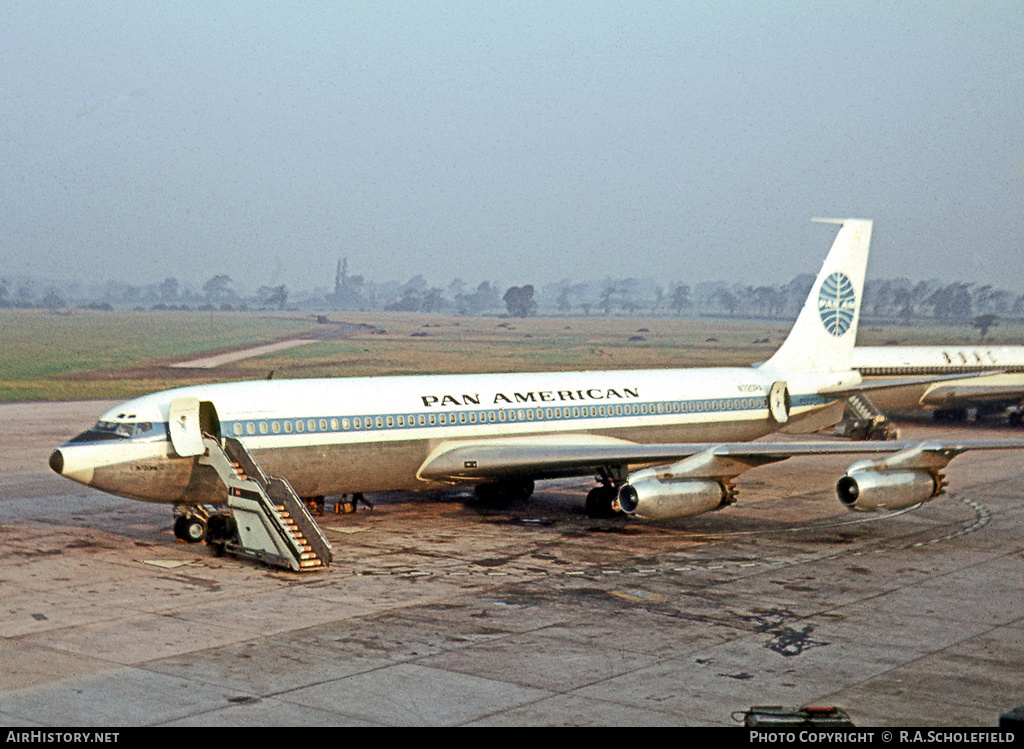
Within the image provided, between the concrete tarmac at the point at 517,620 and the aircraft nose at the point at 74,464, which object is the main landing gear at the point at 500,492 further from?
the aircraft nose at the point at 74,464

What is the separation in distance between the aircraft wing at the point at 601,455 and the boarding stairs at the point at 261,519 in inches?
222

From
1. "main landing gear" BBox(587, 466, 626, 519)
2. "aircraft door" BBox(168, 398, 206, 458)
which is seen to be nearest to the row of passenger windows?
"aircraft door" BBox(168, 398, 206, 458)

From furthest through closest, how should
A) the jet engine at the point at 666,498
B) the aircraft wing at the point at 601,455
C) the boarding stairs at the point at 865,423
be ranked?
1. the boarding stairs at the point at 865,423
2. the aircraft wing at the point at 601,455
3. the jet engine at the point at 666,498

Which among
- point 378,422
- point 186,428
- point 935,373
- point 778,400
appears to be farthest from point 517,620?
point 935,373

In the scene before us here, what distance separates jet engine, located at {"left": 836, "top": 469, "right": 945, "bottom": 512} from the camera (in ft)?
98.7

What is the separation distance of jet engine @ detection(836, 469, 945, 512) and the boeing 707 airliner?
0.13 ft

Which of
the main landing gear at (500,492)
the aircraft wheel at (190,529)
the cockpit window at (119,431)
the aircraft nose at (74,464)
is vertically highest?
the cockpit window at (119,431)

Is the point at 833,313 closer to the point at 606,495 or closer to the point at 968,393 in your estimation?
the point at 606,495

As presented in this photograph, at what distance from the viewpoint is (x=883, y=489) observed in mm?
30234

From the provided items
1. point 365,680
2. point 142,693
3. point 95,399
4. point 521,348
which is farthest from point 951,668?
point 521,348

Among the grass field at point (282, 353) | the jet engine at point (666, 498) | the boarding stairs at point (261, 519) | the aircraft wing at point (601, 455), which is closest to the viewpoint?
the boarding stairs at point (261, 519)

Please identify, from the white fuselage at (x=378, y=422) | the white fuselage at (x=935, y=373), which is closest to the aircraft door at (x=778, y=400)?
the white fuselage at (x=378, y=422)

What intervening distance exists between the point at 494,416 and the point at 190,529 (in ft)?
31.3

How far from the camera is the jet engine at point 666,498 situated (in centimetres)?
2978
